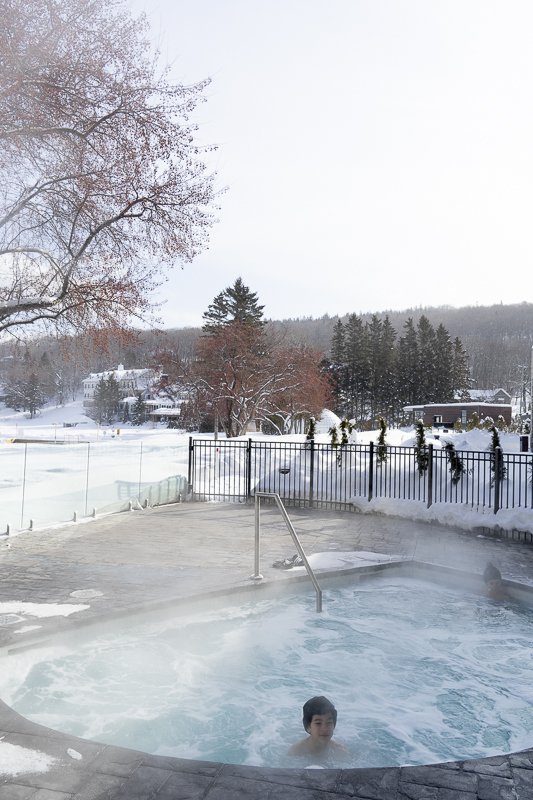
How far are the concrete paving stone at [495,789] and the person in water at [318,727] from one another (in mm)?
1270

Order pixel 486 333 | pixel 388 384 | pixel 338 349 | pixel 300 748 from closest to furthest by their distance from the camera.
Answer: pixel 300 748
pixel 388 384
pixel 338 349
pixel 486 333

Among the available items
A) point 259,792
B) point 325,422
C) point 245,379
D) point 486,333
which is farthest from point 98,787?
point 486,333

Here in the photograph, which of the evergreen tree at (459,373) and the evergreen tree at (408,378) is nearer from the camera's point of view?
the evergreen tree at (459,373)

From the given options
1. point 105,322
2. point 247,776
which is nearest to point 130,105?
point 105,322

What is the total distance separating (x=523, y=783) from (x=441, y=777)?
1.40 ft

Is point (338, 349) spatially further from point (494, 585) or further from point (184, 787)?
point (184, 787)

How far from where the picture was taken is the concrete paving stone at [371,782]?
10.0 ft

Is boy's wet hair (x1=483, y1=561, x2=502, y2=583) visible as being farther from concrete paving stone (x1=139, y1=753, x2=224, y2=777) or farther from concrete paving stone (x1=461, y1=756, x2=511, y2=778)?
concrete paving stone (x1=139, y1=753, x2=224, y2=777)

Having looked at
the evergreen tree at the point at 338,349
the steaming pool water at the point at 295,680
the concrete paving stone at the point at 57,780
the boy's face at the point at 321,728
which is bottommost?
the steaming pool water at the point at 295,680

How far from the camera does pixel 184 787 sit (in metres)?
3.09

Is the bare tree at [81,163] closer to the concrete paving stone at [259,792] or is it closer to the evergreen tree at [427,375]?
the concrete paving stone at [259,792]

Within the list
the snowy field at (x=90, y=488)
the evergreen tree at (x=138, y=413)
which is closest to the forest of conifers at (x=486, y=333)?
the evergreen tree at (x=138, y=413)

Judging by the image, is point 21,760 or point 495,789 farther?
point 21,760

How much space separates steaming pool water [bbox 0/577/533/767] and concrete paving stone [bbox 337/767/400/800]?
1.32 m
